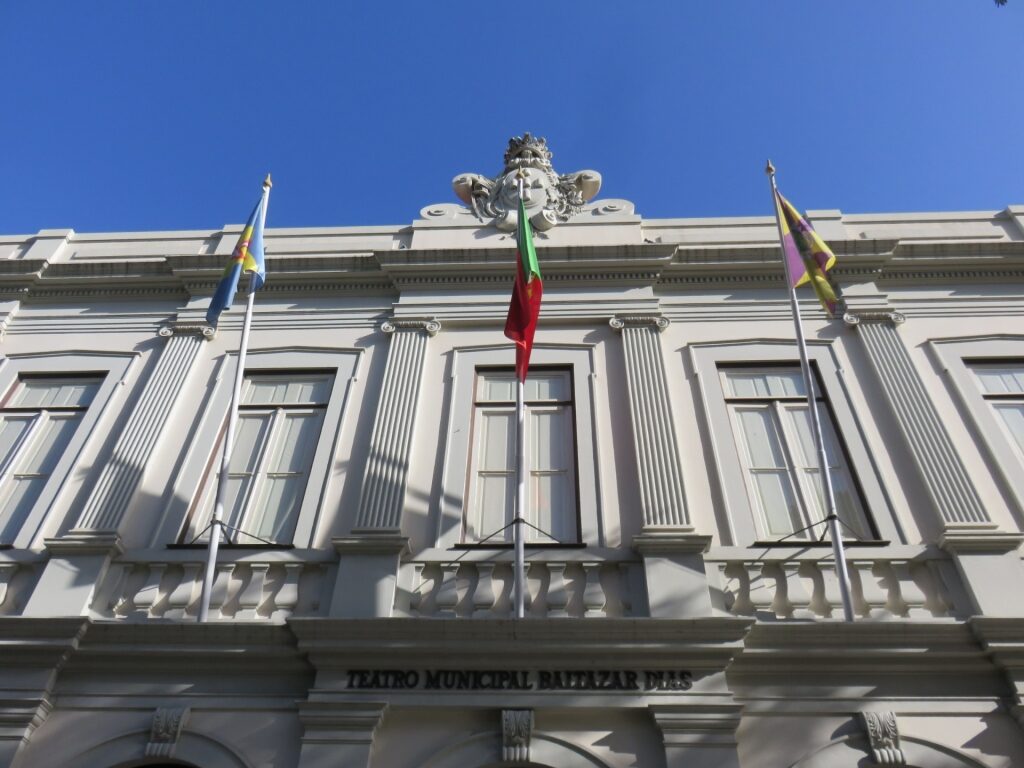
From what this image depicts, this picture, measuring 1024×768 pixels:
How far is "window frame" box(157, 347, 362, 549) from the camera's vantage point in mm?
8352

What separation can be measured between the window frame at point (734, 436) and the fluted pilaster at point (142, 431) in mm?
5847

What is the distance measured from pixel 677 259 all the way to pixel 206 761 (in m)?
7.69

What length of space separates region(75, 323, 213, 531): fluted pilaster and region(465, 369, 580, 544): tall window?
3.40 metres

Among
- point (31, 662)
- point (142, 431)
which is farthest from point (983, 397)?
point (31, 662)

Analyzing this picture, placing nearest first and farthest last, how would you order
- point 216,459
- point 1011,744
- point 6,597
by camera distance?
point 1011,744
point 6,597
point 216,459

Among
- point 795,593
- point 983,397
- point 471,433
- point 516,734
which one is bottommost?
point 516,734

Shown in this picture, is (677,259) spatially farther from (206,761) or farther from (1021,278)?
(206,761)

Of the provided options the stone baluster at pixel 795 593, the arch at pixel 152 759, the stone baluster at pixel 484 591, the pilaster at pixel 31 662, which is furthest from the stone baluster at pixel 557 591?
the pilaster at pixel 31 662

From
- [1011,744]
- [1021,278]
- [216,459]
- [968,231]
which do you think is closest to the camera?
[1011,744]

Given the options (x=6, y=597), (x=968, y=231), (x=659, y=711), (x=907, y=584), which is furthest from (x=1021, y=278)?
(x=6, y=597)

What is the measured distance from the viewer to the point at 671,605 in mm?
7281

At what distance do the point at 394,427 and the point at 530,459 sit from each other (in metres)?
1.47

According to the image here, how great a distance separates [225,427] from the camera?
372 inches

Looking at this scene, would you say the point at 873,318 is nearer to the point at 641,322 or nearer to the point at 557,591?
the point at 641,322
